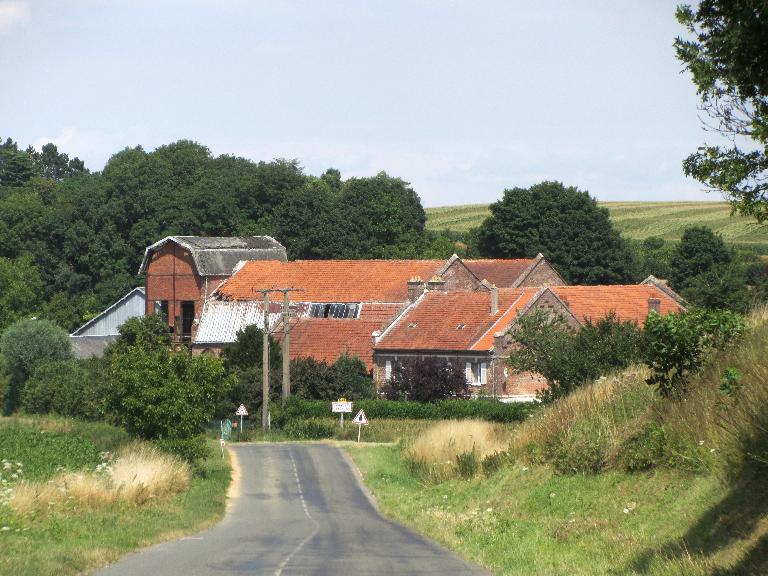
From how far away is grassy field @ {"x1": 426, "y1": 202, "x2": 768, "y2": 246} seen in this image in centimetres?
12239

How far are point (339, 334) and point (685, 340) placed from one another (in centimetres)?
5248

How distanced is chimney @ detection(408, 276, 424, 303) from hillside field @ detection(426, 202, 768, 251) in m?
46.3

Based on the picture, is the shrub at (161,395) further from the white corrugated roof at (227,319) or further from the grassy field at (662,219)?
the grassy field at (662,219)

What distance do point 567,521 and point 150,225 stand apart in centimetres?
9524

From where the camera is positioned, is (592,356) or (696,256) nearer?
(592,356)

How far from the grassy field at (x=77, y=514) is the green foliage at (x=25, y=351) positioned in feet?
140

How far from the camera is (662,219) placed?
470 feet

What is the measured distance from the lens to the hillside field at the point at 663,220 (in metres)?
121

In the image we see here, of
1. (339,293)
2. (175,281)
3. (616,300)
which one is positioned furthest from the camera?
(175,281)

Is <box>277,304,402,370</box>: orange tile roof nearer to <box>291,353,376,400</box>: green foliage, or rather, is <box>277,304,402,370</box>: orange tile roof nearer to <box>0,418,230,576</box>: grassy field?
<box>291,353,376,400</box>: green foliage

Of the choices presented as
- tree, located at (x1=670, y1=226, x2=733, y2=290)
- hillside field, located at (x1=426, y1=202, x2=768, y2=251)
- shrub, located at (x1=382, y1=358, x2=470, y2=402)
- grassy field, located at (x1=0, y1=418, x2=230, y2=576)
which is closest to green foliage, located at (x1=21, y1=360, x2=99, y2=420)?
shrub, located at (x1=382, y1=358, x2=470, y2=402)

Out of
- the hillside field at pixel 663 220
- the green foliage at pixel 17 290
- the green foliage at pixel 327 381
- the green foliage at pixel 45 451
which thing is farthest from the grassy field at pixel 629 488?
the hillside field at pixel 663 220

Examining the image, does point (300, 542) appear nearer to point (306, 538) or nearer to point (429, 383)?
point (306, 538)

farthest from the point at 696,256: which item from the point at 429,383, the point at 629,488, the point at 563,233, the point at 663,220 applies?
the point at 629,488
